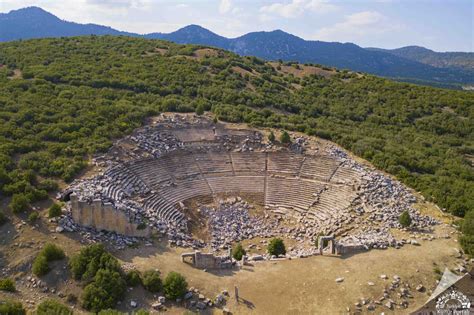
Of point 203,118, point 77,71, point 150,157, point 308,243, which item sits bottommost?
point 308,243

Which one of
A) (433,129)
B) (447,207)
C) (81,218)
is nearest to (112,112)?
(81,218)

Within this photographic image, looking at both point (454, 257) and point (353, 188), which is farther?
point (353, 188)

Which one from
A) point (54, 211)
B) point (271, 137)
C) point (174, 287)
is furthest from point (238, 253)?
point (271, 137)

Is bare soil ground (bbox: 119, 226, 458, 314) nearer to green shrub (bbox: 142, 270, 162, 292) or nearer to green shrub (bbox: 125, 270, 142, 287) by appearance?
green shrub (bbox: 125, 270, 142, 287)

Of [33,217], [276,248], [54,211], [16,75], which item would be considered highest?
[16,75]

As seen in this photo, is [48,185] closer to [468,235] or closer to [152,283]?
[152,283]

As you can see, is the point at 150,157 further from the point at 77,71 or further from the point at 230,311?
the point at 77,71
